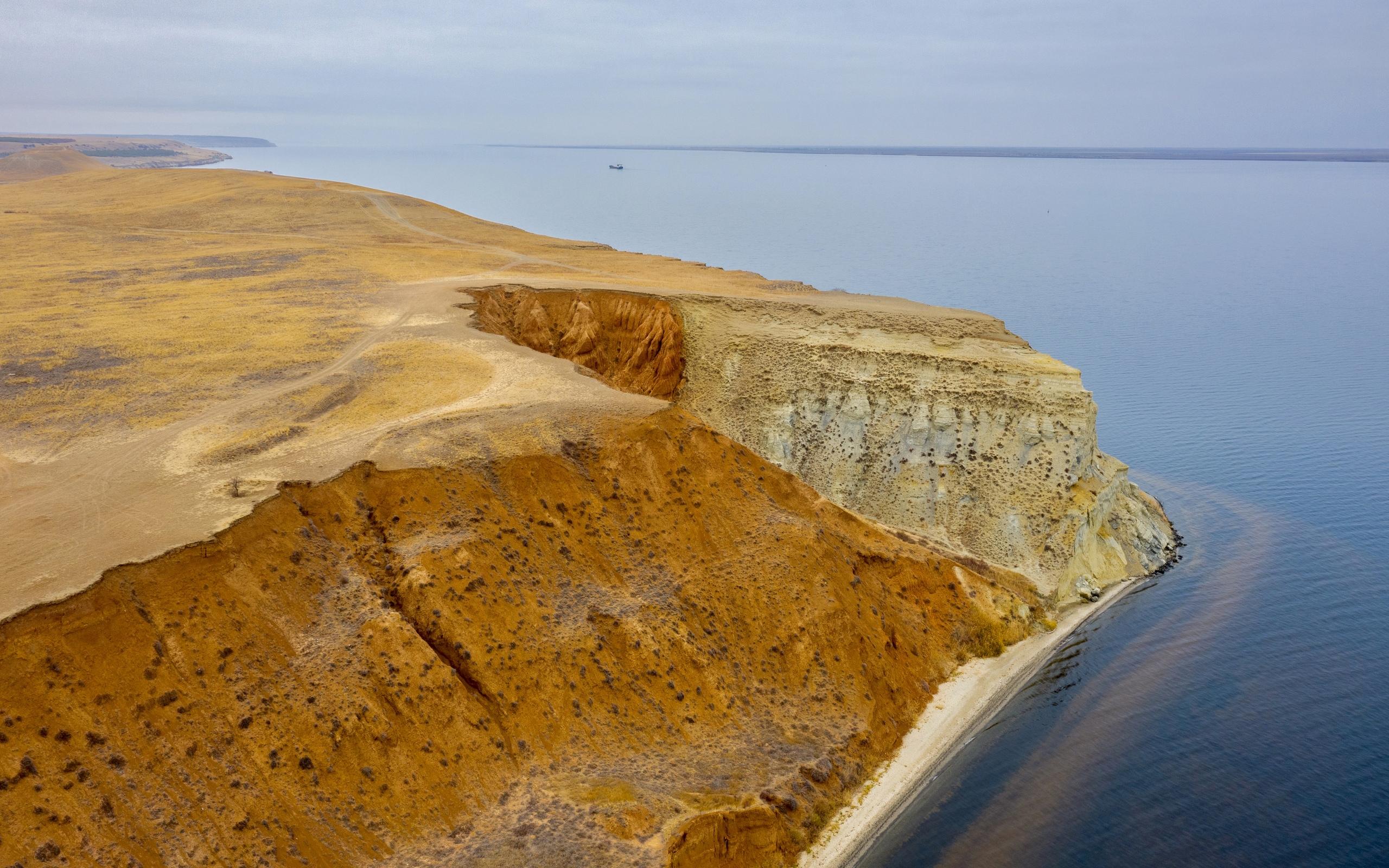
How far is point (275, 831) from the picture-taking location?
69.6 ft

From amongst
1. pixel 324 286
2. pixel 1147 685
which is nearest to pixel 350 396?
pixel 324 286

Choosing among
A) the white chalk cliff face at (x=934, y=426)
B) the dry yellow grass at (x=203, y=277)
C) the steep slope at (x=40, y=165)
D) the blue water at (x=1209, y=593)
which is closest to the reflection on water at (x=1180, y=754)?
the blue water at (x=1209, y=593)

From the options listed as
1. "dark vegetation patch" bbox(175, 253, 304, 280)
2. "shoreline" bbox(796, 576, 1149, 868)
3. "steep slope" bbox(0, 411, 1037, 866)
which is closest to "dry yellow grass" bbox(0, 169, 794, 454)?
"dark vegetation patch" bbox(175, 253, 304, 280)

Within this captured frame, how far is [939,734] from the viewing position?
32156mm

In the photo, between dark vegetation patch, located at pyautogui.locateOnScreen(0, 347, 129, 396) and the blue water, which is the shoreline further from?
dark vegetation patch, located at pyautogui.locateOnScreen(0, 347, 129, 396)

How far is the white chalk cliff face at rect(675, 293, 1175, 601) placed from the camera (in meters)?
41.8

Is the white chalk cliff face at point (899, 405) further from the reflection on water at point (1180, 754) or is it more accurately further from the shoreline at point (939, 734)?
the reflection on water at point (1180, 754)

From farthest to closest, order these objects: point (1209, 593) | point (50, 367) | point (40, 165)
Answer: point (40, 165) < point (1209, 593) < point (50, 367)

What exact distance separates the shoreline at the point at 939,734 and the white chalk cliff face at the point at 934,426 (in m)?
3.73

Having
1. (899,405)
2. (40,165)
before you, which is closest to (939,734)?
(899,405)

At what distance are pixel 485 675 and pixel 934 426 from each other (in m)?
26.4

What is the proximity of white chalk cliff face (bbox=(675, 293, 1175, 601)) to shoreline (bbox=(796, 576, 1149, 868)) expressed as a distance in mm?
3727

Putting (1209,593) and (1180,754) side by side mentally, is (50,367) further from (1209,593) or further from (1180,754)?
(1209,593)

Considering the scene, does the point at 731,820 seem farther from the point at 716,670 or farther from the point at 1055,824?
the point at 1055,824
